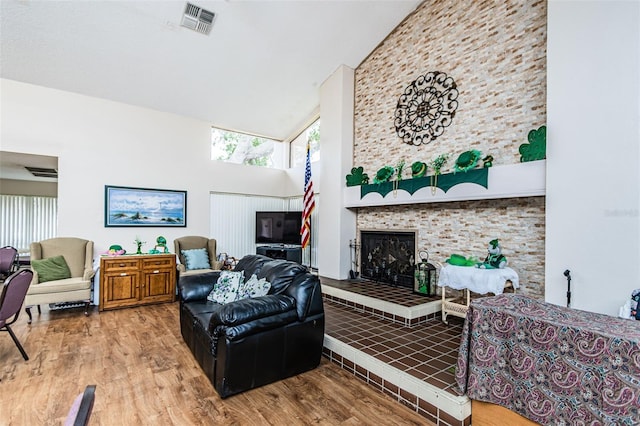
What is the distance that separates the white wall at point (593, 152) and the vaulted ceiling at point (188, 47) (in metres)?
2.59

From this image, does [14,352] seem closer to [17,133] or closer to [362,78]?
[17,133]

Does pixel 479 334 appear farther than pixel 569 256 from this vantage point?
No

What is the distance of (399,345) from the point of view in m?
3.06

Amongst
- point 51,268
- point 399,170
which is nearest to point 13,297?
point 51,268

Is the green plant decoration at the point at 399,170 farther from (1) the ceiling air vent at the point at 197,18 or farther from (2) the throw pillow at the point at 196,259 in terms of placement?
(2) the throw pillow at the point at 196,259

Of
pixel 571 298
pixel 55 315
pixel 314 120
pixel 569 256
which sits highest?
pixel 314 120

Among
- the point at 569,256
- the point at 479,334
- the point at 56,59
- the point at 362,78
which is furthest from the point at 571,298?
the point at 56,59

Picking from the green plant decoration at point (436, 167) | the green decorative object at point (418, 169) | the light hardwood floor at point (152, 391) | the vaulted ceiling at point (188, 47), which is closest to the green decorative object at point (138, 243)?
the light hardwood floor at point (152, 391)

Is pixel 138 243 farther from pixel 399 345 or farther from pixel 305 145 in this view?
pixel 399 345

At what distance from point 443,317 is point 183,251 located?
439cm

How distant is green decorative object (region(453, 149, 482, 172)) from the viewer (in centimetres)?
384

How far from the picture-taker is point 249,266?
12.3 feet

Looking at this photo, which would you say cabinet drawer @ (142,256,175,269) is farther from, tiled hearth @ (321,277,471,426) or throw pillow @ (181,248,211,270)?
tiled hearth @ (321,277,471,426)

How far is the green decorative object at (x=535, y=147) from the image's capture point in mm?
3107
